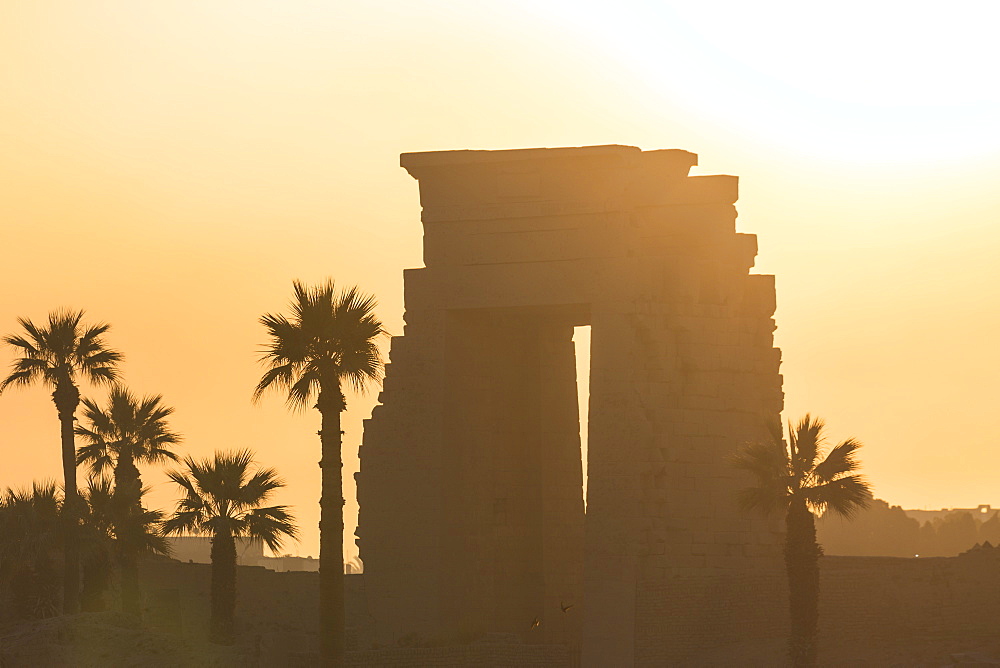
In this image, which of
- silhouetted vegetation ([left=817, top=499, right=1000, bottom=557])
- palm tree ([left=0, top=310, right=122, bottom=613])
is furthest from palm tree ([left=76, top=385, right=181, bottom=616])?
silhouetted vegetation ([left=817, top=499, right=1000, bottom=557])

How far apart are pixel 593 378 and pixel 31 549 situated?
11616mm

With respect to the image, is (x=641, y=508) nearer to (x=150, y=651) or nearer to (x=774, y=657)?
(x=774, y=657)

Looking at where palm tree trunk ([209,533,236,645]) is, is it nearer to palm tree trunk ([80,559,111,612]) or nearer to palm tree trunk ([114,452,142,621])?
palm tree trunk ([114,452,142,621])

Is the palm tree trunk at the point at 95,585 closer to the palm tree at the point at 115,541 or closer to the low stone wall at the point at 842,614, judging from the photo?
the palm tree at the point at 115,541

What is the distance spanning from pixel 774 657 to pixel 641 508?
3.77 metres

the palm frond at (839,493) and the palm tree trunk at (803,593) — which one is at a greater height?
the palm frond at (839,493)

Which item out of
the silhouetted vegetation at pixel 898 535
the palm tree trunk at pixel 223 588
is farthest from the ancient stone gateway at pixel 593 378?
the silhouetted vegetation at pixel 898 535

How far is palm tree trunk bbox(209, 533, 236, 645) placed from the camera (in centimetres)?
3278

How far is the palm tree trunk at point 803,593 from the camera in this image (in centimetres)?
2875

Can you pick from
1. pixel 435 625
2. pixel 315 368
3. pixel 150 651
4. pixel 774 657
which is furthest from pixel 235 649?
pixel 774 657

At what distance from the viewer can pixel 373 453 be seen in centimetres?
3597

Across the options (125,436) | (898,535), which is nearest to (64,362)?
(125,436)

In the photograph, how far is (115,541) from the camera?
36.9m

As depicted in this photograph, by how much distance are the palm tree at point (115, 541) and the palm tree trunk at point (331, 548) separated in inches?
394
